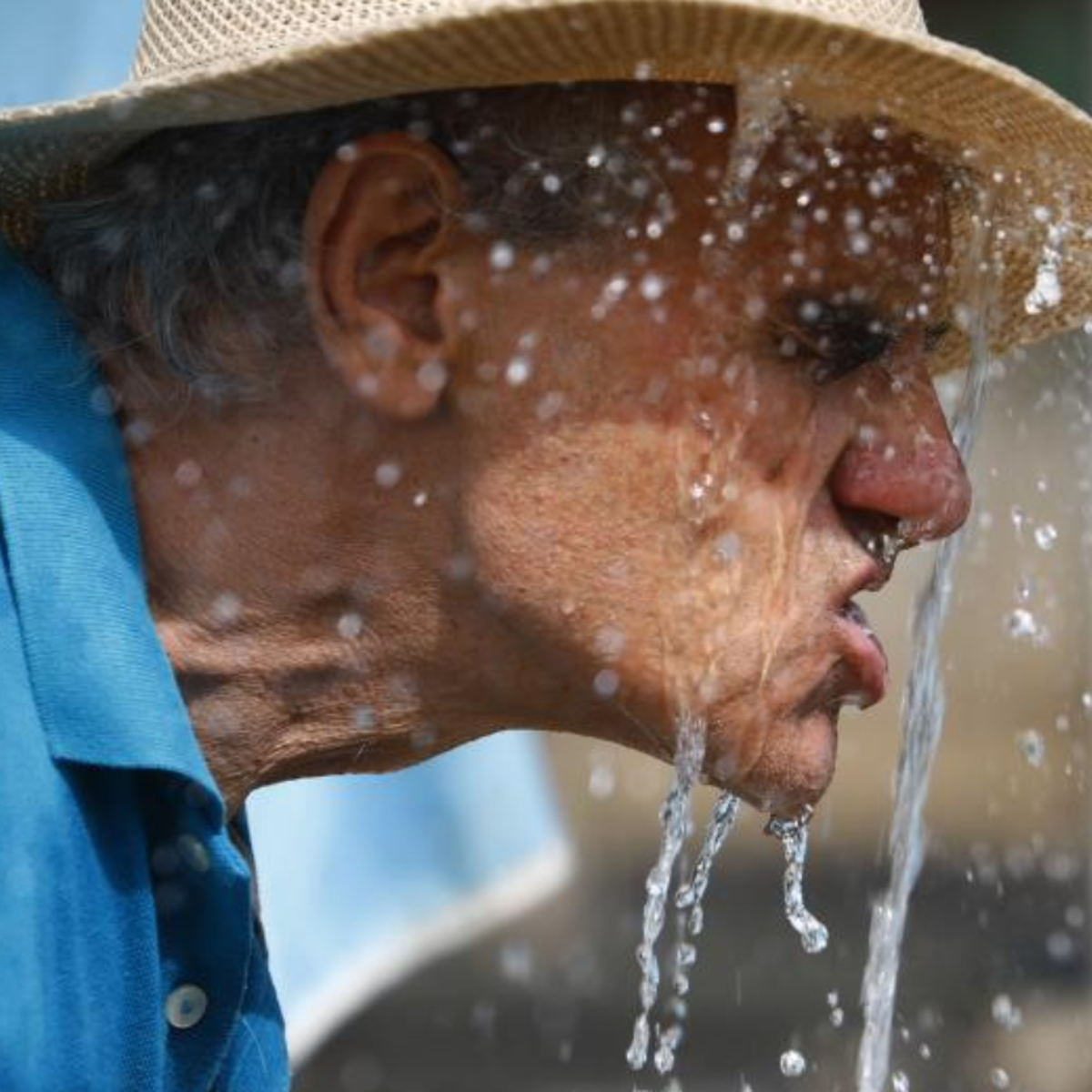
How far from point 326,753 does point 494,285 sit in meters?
0.49

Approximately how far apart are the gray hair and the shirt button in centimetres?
53

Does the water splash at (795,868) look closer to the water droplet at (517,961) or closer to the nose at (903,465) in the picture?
the nose at (903,465)

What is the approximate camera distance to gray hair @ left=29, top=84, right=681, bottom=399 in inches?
82.8

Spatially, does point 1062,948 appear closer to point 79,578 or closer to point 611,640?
point 611,640

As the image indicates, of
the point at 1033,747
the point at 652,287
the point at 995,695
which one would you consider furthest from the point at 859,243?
the point at 995,695

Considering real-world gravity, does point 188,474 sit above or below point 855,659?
above

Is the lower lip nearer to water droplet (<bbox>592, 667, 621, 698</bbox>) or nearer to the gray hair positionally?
water droplet (<bbox>592, 667, 621, 698</bbox>)

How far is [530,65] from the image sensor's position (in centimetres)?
199

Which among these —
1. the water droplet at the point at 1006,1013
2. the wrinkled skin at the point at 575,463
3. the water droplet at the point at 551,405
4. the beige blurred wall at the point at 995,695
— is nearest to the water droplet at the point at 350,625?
the wrinkled skin at the point at 575,463

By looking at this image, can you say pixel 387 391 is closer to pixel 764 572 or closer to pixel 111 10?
pixel 764 572

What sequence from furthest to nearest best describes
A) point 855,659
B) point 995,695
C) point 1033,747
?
point 995,695 → point 1033,747 → point 855,659

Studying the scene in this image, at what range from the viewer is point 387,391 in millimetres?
2123

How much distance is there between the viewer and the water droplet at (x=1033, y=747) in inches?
263

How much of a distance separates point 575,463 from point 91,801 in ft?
1.68
